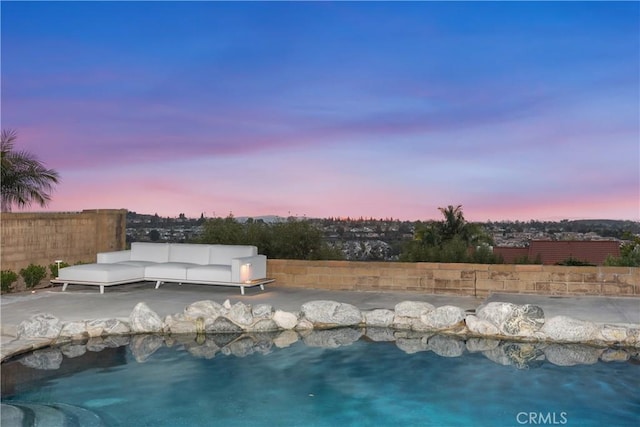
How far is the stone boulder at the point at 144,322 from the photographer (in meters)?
7.20

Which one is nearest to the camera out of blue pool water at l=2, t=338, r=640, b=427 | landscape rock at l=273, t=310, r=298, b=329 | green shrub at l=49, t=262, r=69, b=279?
blue pool water at l=2, t=338, r=640, b=427

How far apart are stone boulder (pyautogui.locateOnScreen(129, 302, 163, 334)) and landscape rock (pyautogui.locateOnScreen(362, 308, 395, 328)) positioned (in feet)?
8.73

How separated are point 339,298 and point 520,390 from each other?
431cm

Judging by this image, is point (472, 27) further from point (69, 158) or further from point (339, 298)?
point (69, 158)

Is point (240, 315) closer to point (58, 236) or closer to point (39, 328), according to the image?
point (39, 328)

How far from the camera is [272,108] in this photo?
15422 mm

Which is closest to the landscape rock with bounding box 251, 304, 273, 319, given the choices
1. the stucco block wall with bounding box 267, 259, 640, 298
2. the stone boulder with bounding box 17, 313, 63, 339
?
the stone boulder with bounding box 17, 313, 63, 339

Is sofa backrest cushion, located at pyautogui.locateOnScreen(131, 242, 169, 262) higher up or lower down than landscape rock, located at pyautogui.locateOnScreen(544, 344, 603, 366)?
higher up

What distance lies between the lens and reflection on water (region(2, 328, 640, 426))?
15.4ft

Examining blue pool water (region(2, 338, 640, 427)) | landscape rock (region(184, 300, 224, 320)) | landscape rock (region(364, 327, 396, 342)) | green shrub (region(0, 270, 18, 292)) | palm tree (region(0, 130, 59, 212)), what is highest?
palm tree (region(0, 130, 59, 212))

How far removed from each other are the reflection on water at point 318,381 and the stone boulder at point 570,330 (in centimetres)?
17

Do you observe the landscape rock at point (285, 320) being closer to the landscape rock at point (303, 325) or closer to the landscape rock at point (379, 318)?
the landscape rock at point (303, 325)

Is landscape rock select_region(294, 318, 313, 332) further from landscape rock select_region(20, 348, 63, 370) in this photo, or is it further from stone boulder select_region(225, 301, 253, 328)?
landscape rock select_region(20, 348, 63, 370)

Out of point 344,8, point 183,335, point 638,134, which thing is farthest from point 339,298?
point 638,134
